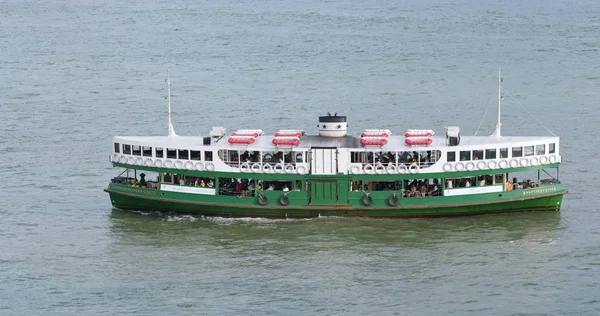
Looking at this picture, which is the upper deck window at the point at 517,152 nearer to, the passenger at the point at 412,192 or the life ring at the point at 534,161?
the life ring at the point at 534,161

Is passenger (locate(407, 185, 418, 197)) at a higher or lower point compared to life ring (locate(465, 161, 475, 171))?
lower

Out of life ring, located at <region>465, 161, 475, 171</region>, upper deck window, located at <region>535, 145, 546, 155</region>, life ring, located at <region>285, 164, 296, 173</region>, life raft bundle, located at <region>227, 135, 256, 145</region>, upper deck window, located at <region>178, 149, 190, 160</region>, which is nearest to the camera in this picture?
life ring, located at <region>465, 161, 475, 171</region>

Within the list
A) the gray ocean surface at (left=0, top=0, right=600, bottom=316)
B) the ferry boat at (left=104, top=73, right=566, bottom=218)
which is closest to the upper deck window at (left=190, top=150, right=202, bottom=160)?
the ferry boat at (left=104, top=73, right=566, bottom=218)

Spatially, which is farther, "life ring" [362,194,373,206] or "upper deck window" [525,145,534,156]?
"upper deck window" [525,145,534,156]

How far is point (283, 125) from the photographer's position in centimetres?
8531

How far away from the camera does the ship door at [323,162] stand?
6097 cm

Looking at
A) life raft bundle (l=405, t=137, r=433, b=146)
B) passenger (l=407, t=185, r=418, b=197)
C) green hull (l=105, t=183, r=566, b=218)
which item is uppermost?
life raft bundle (l=405, t=137, r=433, b=146)

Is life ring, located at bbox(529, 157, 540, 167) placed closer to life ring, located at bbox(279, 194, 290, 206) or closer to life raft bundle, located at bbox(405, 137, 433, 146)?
life raft bundle, located at bbox(405, 137, 433, 146)

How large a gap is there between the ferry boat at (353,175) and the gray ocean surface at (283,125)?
888 millimetres

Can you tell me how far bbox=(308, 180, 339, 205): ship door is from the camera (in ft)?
200

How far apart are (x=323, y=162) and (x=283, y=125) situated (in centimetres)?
2450

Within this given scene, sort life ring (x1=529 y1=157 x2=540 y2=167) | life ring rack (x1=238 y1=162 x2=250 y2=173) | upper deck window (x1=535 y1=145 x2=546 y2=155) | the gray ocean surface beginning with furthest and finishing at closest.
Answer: upper deck window (x1=535 y1=145 x2=546 y2=155), life ring rack (x1=238 y1=162 x2=250 y2=173), life ring (x1=529 y1=157 x2=540 y2=167), the gray ocean surface

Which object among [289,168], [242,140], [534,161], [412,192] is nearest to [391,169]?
[412,192]

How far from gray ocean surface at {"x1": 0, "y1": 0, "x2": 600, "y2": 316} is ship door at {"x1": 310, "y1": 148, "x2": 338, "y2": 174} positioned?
238 centimetres
